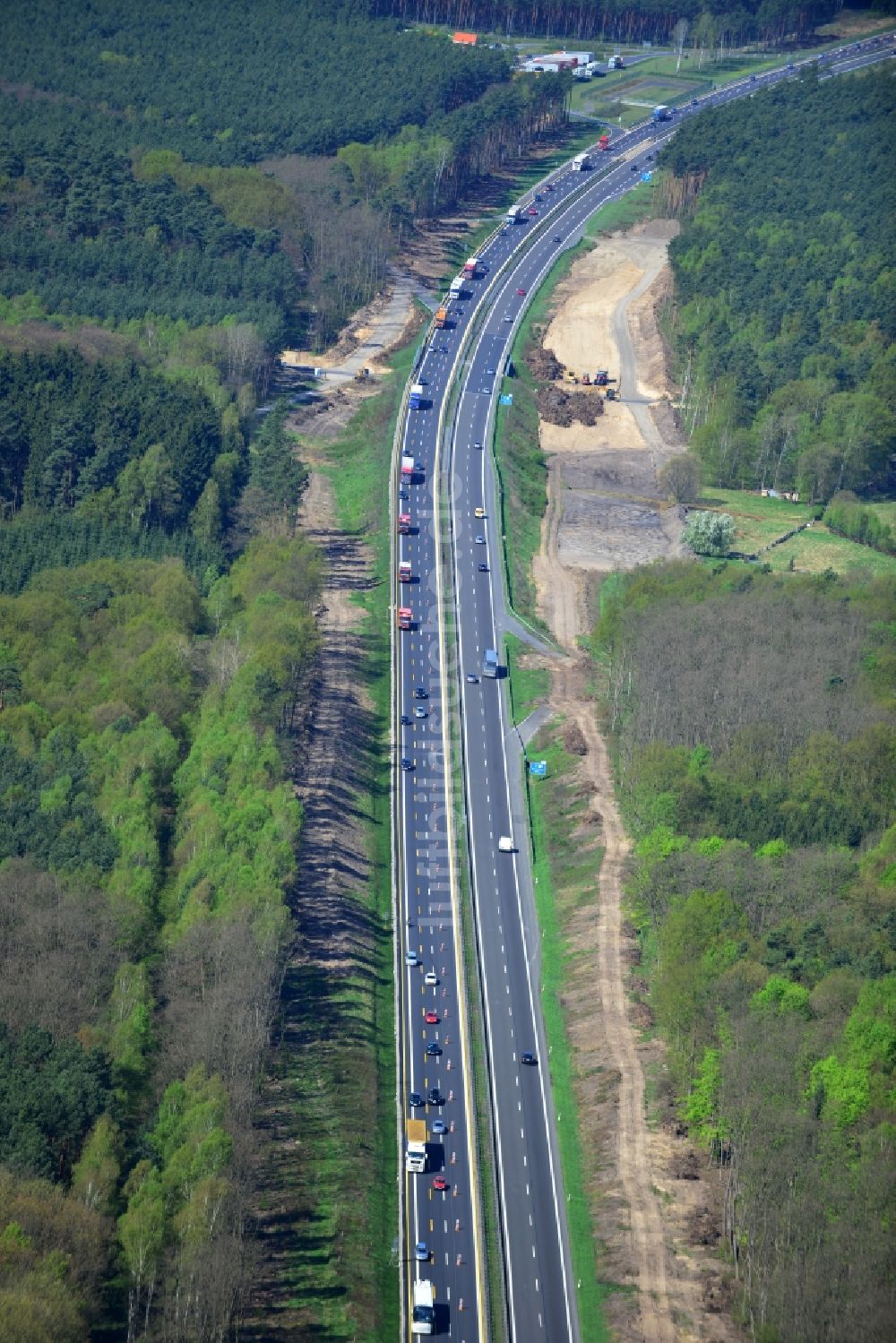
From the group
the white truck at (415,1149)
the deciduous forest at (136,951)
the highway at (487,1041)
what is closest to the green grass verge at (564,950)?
the highway at (487,1041)

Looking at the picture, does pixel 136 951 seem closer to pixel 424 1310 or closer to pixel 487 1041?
pixel 487 1041

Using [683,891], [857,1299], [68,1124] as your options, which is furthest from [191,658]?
[857,1299]

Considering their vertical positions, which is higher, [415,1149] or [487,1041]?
[415,1149]

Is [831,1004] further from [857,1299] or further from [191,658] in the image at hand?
[191,658]

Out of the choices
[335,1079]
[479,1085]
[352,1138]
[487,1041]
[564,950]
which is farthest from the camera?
[564,950]

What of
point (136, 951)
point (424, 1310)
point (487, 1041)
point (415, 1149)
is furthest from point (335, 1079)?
point (424, 1310)

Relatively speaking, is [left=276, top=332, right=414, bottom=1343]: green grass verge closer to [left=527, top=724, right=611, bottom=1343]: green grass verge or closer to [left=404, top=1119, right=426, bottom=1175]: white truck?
[left=404, top=1119, right=426, bottom=1175]: white truck
